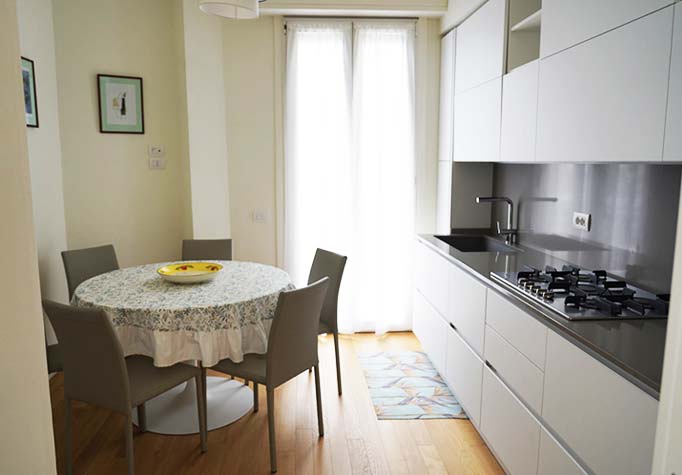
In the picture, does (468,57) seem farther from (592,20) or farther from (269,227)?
(269,227)

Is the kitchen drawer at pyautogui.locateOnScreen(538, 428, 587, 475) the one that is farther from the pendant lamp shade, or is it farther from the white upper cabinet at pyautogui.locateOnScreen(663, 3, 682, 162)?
the pendant lamp shade

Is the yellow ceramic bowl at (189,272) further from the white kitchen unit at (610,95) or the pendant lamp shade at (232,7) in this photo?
the white kitchen unit at (610,95)

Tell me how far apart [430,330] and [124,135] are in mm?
2806

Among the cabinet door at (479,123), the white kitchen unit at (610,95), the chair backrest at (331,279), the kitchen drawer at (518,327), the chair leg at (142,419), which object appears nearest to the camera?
the white kitchen unit at (610,95)

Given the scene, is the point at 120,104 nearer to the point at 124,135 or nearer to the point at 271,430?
the point at 124,135

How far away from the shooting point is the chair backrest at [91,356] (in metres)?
2.21

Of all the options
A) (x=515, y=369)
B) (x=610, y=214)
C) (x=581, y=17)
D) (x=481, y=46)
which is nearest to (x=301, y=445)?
(x=515, y=369)

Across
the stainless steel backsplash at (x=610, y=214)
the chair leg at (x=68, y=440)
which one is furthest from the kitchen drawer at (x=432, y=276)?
the chair leg at (x=68, y=440)

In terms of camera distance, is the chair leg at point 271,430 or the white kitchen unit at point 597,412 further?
the chair leg at point 271,430

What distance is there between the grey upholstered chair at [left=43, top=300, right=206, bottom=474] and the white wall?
6.23 ft

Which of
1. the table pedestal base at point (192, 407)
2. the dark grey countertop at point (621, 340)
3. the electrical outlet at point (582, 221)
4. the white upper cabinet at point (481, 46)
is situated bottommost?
the table pedestal base at point (192, 407)

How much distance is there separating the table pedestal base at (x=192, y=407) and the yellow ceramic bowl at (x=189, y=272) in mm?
800

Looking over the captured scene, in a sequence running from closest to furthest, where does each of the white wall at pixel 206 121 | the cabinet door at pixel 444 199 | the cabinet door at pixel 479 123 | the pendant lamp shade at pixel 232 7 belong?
the pendant lamp shade at pixel 232 7 < the cabinet door at pixel 479 123 < the white wall at pixel 206 121 < the cabinet door at pixel 444 199

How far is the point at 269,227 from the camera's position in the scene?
4.48 metres
